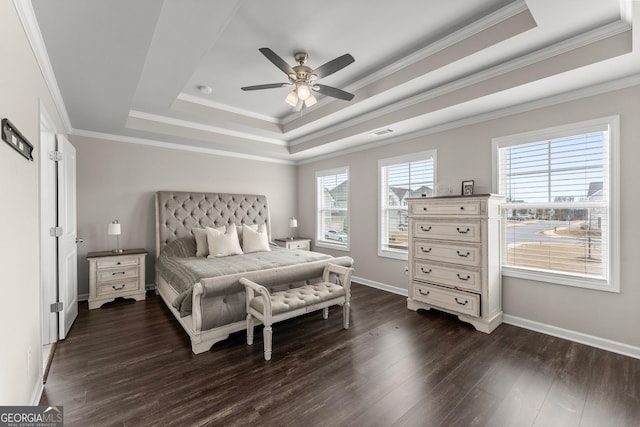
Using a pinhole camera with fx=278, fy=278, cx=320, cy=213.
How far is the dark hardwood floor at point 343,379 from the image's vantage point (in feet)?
6.14

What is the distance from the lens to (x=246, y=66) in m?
3.18

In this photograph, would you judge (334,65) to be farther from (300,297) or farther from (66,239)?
(66,239)

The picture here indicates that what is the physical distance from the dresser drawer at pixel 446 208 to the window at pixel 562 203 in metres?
0.54

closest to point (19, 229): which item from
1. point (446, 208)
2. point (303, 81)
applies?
point (303, 81)

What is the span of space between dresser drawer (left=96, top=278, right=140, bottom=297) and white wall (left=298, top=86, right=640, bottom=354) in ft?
12.5

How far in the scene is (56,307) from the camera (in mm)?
2801

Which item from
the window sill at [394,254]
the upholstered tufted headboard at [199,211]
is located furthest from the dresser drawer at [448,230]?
the upholstered tufted headboard at [199,211]

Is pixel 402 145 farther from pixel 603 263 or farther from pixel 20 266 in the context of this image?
pixel 20 266

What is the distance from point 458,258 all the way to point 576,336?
1326mm

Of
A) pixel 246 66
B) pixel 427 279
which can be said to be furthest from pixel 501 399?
pixel 246 66

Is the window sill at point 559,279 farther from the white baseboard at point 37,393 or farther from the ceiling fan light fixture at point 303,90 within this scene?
the white baseboard at point 37,393

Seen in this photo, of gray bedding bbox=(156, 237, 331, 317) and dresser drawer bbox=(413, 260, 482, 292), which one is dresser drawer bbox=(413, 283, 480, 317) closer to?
dresser drawer bbox=(413, 260, 482, 292)

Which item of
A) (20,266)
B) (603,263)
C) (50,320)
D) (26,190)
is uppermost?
(26,190)

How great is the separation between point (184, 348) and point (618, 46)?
4.63 meters
